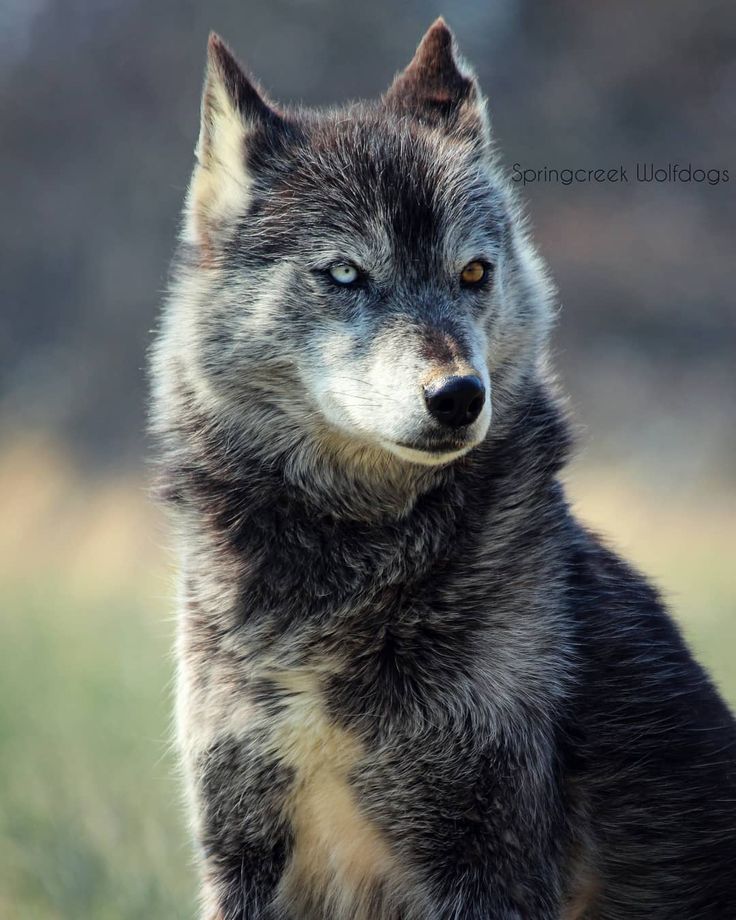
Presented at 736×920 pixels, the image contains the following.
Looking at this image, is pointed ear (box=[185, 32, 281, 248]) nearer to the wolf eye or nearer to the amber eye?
the wolf eye

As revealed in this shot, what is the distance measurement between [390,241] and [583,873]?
171 cm

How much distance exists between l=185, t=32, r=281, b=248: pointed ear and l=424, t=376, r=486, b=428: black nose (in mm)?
906

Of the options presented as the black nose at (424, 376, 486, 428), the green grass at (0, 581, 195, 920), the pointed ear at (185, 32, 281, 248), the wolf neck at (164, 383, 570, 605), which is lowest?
the green grass at (0, 581, 195, 920)

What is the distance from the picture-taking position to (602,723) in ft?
10.5

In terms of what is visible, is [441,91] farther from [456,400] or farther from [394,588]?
[394,588]

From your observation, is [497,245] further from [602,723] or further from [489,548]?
[602,723]

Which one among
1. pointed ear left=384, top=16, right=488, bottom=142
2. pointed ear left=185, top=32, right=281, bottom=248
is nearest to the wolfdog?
pointed ear left=185, top=32, right=281, bottom=248

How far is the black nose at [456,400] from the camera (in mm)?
2904

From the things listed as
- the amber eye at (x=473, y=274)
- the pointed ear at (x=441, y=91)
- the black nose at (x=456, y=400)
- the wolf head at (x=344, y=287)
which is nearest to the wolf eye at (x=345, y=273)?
the wolf head at (x=344, y=287)

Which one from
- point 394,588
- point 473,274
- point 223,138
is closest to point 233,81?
point 223,138

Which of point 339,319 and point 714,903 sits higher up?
point 339,319

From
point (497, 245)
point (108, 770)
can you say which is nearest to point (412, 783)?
point (497, 245)

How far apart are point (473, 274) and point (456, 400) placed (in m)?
0.54

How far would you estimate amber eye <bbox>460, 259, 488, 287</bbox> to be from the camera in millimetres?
3295
